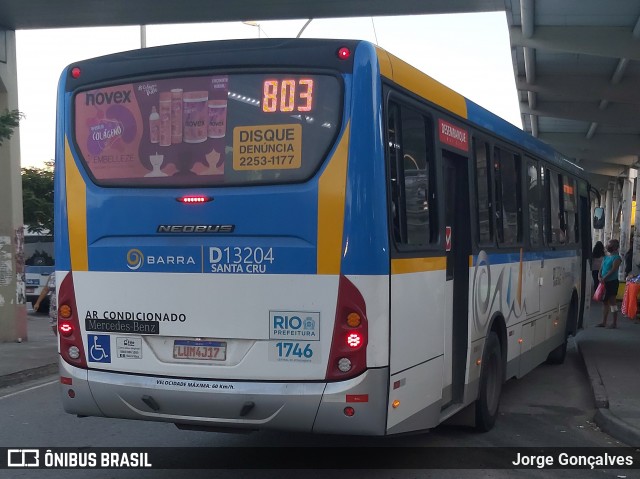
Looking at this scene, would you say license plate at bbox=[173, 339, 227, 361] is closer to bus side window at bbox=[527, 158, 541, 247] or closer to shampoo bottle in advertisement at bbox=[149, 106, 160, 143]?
shampoo bottle in advertisement at bbox=[149, 106, 160, 143]

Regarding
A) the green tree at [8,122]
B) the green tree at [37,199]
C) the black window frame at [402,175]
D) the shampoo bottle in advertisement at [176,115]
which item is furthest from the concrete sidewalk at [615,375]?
the green tree at [37,199]

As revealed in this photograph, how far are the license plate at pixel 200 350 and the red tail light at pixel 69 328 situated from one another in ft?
2.76

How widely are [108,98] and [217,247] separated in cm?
157

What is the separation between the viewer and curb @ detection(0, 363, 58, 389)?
37.9ft

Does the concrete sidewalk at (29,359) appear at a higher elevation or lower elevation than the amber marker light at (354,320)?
lower

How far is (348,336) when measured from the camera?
568 cm

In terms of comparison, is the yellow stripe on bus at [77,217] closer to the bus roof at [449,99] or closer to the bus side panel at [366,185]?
the bus side panel at [366,185]

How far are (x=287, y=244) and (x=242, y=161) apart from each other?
0.71 m

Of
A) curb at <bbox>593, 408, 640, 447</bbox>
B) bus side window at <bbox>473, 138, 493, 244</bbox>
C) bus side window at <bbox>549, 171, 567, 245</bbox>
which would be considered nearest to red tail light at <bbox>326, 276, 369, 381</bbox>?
bus side window at <bbox>473, 138, 493, 244</bbox>

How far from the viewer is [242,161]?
6004 mm

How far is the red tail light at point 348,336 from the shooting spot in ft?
18.6

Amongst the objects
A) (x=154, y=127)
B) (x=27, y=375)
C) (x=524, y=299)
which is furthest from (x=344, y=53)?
(x=27, y=375)

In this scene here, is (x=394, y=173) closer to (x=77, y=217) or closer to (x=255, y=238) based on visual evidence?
(x=255, y=238)

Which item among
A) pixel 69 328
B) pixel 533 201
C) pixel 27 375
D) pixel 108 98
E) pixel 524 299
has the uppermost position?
pixel 108 98
